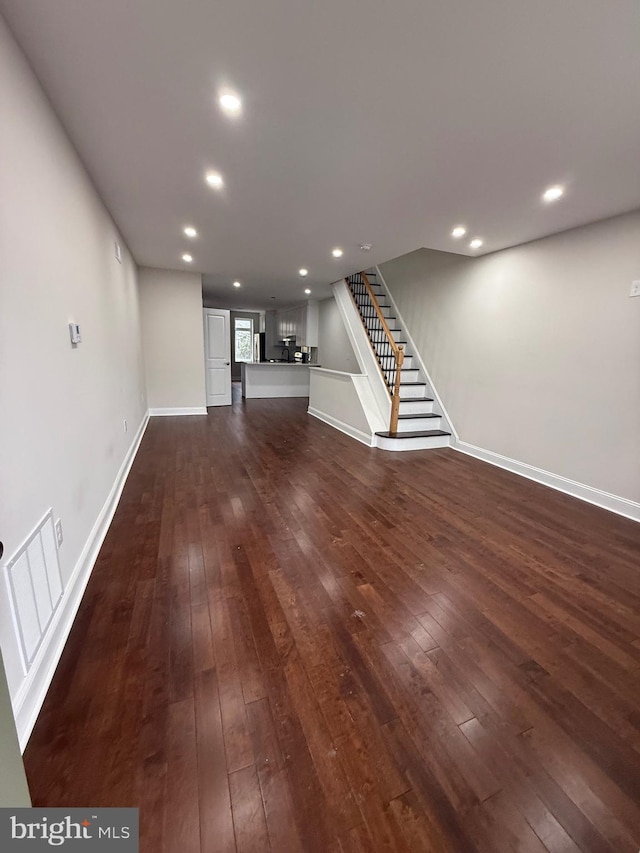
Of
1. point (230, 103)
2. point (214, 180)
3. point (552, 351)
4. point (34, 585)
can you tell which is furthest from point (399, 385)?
point (34, 585)

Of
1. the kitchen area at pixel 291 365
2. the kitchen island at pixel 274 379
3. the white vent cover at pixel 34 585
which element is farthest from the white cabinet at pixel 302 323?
the white vent cover at pixel 34 585

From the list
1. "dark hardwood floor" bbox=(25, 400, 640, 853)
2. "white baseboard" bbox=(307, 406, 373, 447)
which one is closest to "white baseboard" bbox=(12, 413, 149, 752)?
"dark hardwood floor" bbox=(25, 400, 640, 853)

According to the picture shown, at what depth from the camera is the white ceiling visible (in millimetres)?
1300

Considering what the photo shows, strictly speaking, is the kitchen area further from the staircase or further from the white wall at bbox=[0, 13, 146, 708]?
the white wall at bbox=[0, 13, 146, 708]

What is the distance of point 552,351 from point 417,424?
196cm

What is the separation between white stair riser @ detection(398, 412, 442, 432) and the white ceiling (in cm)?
259

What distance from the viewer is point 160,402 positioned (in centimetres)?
633

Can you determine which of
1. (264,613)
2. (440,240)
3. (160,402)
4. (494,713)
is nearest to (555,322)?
(440,240)

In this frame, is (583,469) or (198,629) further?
(583,469)

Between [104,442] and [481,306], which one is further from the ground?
[481,306]

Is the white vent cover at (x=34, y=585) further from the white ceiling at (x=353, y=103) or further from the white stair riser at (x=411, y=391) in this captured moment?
the white stair riser at (x=411, y=391)

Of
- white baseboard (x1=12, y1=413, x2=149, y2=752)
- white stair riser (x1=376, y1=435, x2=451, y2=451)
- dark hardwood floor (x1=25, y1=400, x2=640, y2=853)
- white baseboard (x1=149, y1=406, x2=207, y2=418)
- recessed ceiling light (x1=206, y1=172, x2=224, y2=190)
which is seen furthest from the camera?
white baseboard (x1=149, y1=406, x2=207, y2=418)

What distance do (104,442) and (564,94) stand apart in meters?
3.53

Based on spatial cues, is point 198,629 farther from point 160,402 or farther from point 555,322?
point 160,402
